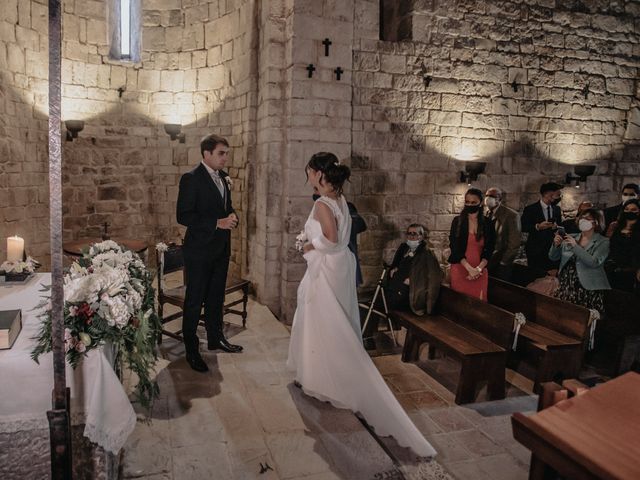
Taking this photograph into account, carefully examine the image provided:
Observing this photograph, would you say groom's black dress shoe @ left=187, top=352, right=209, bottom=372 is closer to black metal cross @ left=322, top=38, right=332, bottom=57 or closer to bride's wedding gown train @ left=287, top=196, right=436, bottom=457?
bride's wedding gown train @ left=287, top=196, right=436, bottom=457

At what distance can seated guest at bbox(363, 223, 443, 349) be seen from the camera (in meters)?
5.23

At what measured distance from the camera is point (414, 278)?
523 cm

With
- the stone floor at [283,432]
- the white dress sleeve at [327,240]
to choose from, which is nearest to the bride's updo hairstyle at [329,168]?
the white dress sleeve at [327,240]

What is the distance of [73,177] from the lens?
7.86 m

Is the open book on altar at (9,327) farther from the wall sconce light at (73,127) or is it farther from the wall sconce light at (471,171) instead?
the wall sconce light at (471,171)

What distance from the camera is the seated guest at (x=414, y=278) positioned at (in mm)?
5234

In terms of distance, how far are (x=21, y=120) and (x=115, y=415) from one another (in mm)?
5887

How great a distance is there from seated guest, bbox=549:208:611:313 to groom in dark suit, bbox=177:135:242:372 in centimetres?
334

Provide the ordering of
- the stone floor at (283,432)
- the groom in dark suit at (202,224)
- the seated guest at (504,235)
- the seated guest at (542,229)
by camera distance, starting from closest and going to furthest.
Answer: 1. the stone floor at (283,432)
2. the groom in dark suit at (202,224)
3. the seated guest at (504,235)
4. the seated guest at (542,229)

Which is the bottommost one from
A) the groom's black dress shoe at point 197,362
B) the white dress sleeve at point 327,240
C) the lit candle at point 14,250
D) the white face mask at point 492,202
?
the groom's black dress shoe at point 197,362

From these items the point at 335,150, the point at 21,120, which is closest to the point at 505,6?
the point at 335,150

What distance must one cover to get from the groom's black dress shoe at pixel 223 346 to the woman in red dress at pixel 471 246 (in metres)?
2.31

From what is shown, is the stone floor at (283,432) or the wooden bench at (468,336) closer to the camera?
the stone floor at (283,432)

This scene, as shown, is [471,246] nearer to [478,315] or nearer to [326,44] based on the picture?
[478,315]
